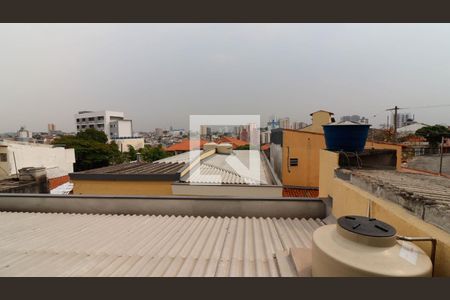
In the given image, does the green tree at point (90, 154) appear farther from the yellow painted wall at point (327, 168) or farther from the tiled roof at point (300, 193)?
the yellow painted wall at point (327, 168)

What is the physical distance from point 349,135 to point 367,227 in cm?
257

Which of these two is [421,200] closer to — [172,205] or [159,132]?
[172,205]

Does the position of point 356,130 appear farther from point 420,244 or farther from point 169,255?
point 169,255

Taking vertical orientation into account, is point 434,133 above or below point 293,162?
above

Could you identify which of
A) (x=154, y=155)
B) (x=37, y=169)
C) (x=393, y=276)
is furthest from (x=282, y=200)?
(x=154, y=155)

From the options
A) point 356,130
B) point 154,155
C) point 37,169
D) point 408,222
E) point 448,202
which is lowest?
point 154,155

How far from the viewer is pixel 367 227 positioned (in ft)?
6.66

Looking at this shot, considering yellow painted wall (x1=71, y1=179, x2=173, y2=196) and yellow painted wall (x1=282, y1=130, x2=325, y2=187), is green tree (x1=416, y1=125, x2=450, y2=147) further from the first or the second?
yellow painted wall (x1=71, y1=179, x2=173, y2=196)

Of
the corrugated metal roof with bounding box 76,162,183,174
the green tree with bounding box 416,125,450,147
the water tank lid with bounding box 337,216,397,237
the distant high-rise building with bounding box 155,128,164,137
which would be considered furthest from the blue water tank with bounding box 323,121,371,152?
the distant high-rise building with bounding box 155,128,164,137

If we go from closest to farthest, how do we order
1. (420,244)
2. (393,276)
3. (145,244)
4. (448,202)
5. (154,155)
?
(393,276) → (420,244) → (448,202) → (145,244) → (154,155)

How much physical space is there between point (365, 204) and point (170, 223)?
335 cm

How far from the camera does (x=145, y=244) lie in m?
3.46

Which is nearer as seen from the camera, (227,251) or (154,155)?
(227,251)

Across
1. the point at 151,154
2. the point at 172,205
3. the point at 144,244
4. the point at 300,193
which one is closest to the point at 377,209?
the point at 144,244
